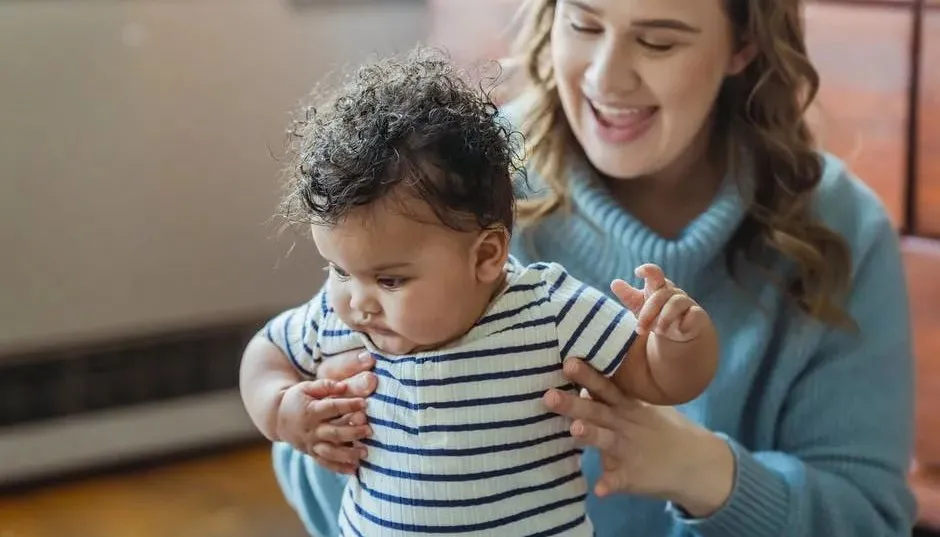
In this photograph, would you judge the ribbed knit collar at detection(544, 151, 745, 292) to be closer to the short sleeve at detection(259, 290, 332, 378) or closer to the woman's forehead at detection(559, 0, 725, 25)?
the woman's forehead at detection(559, 0, 725, 25)

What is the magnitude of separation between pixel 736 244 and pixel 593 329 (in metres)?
0.42

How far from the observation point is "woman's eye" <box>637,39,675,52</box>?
1.16 m

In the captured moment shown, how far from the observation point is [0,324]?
5.81 feet

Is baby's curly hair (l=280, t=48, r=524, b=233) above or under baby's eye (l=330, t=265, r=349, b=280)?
above

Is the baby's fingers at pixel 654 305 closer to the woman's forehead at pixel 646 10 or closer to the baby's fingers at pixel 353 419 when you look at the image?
the baby's fingers at pixel 353 419

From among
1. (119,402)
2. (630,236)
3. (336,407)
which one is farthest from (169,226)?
(336,407)

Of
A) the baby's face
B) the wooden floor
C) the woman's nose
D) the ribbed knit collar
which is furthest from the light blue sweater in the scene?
the wooden floor

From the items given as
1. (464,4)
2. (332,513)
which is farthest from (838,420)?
(464,4)

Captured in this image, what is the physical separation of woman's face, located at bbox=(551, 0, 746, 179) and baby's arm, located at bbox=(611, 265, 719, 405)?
1.10ft

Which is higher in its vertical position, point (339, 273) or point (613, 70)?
point (613, 70)

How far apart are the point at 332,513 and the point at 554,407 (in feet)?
1.54

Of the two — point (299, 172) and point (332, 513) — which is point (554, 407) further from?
point (332, 513)

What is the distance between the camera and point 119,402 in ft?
6.38

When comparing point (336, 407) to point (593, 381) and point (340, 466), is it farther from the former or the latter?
point (593, 381)
